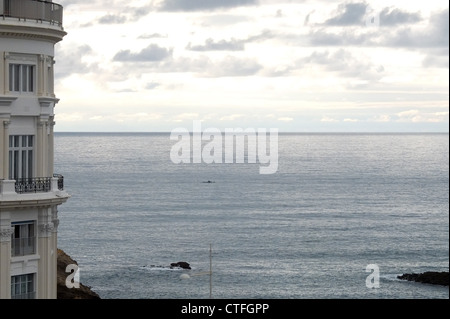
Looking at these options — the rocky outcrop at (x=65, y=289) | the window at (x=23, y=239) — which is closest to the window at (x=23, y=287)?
the window at (x=23, y=239)

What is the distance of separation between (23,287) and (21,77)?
698 cm

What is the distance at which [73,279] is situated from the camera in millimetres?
92438

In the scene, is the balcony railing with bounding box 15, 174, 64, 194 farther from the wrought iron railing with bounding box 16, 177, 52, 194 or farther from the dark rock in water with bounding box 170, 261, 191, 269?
the dark rock in water with bounding box 170, 261, 191, 269

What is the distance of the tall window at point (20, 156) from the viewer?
3078 cm

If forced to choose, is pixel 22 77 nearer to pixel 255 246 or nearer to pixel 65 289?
pixel 65 289

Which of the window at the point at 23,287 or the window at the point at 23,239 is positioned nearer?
the window at the point at 23,239

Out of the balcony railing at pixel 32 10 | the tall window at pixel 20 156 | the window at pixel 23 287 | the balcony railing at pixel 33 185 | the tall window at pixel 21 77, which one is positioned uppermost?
the balcony railing at pixel 32 10

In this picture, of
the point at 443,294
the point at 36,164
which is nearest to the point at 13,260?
the point at 36,164

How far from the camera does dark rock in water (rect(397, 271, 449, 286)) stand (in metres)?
111

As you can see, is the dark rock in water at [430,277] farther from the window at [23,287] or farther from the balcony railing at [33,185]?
the balcony railing at [33,185]

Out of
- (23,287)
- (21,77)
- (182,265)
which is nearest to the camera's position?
(21,77)

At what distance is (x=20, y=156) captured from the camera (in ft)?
→ 102

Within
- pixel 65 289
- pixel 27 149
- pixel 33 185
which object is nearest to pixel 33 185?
pixel 33 185

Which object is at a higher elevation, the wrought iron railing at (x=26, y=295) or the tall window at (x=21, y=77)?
the tall window at (x=21, y=77)
